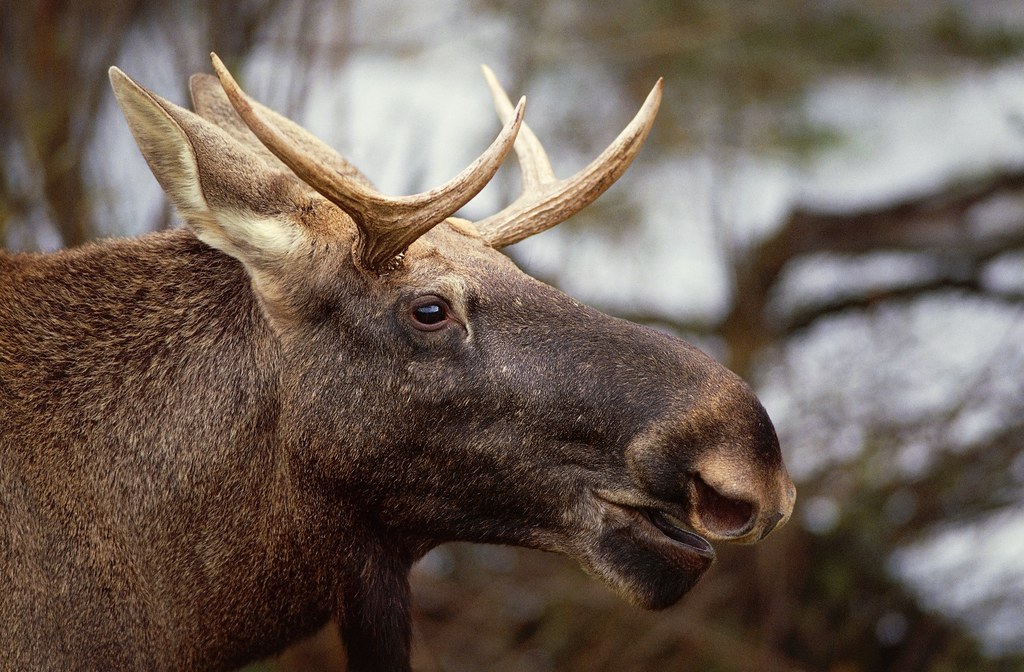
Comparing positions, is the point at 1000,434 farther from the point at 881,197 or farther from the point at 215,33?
the point at 215,33

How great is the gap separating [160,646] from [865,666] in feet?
16.6

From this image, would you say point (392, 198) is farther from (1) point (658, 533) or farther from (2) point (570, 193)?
(1) point (658, 533)

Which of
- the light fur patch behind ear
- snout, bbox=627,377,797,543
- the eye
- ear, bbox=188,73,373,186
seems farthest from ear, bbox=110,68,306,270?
snout, bbox=627,377,797,543

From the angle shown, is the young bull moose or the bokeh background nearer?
the young bull moose

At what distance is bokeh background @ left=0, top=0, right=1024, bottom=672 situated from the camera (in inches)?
236

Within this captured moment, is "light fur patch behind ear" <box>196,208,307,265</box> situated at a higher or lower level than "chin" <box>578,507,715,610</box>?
higher

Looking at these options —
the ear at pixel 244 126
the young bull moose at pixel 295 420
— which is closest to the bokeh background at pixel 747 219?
the ear at pixel 244 126

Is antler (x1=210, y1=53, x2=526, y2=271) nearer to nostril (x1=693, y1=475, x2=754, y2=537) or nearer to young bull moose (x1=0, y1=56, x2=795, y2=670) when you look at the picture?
young bull moose (x1=0, y1=56, x2=795, y2=670)

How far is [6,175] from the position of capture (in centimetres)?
561

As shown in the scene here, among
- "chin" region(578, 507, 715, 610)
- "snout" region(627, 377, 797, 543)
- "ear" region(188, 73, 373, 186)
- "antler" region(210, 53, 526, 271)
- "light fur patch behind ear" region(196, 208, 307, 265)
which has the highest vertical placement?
"ear" region(188, 73, 373, 186)

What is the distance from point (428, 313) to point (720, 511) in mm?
864

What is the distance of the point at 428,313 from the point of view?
3229 millimetres

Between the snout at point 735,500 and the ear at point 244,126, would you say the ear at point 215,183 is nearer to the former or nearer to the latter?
the ear at point 244,126

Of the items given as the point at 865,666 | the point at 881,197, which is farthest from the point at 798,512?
the point at 881,197
